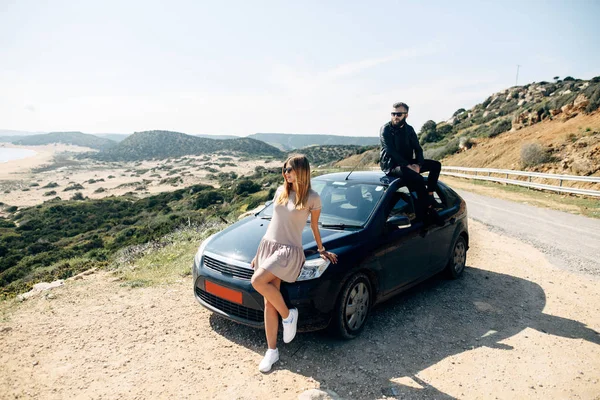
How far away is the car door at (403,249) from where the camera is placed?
4285 millimetres

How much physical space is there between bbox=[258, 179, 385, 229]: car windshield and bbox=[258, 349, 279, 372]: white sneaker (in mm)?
1474

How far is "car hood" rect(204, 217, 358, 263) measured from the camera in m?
3.84

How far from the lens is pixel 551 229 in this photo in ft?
31.3

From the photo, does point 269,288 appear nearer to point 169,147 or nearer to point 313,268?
point 313,268

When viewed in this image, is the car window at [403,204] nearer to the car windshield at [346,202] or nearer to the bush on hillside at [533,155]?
the car windshield at [346,202]

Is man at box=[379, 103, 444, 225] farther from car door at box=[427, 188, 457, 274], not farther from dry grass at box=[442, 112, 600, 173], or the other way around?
dry grass at box=[442, 112, 600, 173]

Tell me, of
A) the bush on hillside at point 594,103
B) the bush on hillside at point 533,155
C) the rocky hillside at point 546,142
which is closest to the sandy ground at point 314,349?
the rocky hillside at point 546,142

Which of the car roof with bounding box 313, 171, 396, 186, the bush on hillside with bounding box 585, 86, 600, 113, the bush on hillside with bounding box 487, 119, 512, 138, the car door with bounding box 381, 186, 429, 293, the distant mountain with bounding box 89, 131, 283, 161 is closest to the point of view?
the car door with bounding box 381, 186, 429, 293

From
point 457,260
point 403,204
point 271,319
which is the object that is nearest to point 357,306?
point 271,319

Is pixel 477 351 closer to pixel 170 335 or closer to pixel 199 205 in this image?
pixel 170 335

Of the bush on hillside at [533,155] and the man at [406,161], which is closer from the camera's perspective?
the man at [406,161]

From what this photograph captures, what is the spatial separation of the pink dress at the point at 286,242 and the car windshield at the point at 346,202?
3.30ft

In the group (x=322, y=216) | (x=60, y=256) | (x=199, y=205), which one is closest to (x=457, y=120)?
(x=199, y=205)

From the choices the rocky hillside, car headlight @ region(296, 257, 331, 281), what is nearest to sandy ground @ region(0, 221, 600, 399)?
car headlight @ region(296, 257, 331, 281)
